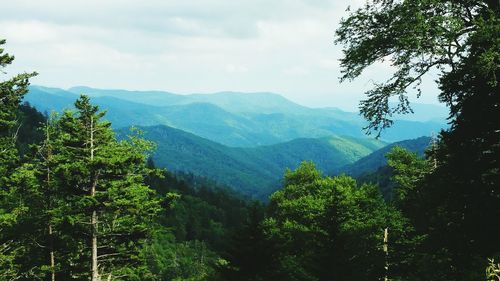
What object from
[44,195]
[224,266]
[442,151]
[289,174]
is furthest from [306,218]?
[442,151]

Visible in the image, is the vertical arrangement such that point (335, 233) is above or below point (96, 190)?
below

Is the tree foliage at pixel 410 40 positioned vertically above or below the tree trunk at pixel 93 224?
above

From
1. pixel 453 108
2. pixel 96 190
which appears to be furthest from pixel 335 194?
pixel 453 108

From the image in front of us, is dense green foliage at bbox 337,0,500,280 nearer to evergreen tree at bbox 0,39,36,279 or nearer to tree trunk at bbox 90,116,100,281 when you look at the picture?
tree trunk at bbox 90,116,100,281

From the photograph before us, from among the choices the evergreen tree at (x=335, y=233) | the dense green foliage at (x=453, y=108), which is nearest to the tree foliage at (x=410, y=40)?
the dense green foliage at (x=453, y=108)

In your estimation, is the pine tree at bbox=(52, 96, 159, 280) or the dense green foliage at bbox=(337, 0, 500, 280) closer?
the dense green foliage at bbox=(337, 0, 500, 280)

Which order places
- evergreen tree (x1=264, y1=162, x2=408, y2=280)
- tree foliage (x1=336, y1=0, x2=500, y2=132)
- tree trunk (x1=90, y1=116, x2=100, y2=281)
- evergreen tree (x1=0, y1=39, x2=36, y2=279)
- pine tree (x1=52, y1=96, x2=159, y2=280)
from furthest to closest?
evergreen tree (x1=0, y1=39, x2=36, y2=279), evergreen tree (x1=264, y1=162, x2=408, y2=280), tree trunk (x1=90, y1=116, x2=100, y2=281), pine tree (x1=52, y1=96, x2=159, y2=280), tree foliage (x1=336, y1=0, x2=500, y2=132)

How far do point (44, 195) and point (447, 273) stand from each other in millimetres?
24615

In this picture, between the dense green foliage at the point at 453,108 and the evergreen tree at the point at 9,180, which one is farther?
the evergreen tree at the point at 9,180

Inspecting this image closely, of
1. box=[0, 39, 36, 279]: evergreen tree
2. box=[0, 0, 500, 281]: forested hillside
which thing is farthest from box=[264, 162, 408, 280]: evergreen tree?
box=[0, 39, 36, 279]: evergreen tree

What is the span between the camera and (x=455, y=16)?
12.7m

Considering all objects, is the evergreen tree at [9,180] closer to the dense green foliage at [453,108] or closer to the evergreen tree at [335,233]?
the evergreen tree at [335,233]

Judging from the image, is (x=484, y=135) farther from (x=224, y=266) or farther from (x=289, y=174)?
(x=289, y=174)

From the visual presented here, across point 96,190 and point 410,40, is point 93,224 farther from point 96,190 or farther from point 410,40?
point 410,40
